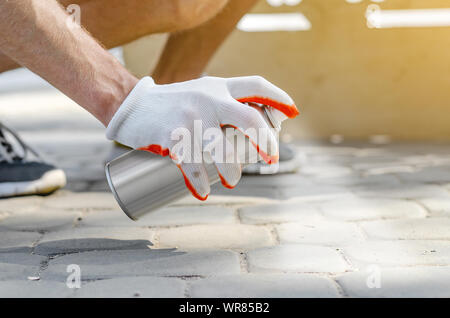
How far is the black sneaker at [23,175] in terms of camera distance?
7.24 ft

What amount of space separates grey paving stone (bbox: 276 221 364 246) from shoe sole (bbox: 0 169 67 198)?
92 centimetres

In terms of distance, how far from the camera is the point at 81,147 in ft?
11.0

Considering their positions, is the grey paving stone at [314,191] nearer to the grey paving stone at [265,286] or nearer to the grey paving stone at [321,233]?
the grey paving stone at [321,233]

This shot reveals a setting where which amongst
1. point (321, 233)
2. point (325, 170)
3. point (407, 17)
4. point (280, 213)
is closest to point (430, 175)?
point (325, 170)

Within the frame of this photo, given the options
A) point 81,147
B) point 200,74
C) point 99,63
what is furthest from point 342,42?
point 99,63

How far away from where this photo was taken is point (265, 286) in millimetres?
1288

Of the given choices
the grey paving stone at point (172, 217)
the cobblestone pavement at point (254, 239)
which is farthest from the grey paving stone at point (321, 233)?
the grey paving stone at point (172, 217)

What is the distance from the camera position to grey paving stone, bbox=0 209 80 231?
1821mm

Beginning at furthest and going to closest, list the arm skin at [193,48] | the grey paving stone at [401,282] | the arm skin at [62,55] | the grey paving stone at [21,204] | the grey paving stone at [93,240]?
1. the arm skin at [193,48]
2. the grey paving stone at [21,204]
3. the grey paving stone at [93,240]
4. the arm skin at [62,55]
5. the grey paving stone at [401,282]

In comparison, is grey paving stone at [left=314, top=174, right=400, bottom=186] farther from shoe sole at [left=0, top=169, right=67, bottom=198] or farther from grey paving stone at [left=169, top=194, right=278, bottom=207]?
shoe sole at [left=0, top=169, right=67, bottom=198]

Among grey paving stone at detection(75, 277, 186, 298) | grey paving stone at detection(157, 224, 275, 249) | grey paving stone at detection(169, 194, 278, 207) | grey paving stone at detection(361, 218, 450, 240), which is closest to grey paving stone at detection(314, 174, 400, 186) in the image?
grey paving stone at detection(169, 194, 278, 207)

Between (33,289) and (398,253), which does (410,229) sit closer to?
(398,253)

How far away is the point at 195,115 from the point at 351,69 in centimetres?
216
